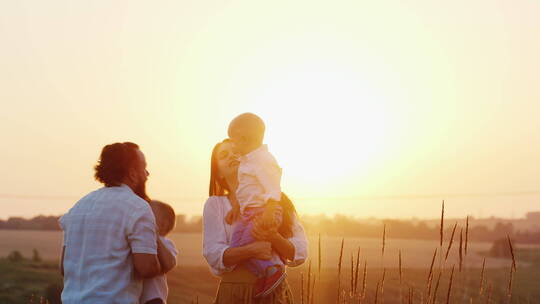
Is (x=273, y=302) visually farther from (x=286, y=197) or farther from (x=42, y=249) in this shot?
(x=42, y=249)

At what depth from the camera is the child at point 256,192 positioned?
14.3ft

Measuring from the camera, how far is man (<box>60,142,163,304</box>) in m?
4.20

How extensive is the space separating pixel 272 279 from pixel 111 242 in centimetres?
87

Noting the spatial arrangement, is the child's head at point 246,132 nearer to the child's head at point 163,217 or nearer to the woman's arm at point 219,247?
the woman's arm at point 219,247

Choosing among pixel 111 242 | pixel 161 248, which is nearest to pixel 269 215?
pixel 161 248

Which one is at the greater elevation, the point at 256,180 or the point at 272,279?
the point at 256,180

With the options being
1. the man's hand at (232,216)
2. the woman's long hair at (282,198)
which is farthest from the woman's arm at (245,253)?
the woman's long hair at (282,198)

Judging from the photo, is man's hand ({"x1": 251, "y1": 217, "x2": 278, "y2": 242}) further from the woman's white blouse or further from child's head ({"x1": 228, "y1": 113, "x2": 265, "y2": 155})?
child's head ({"x1": 228, "y1": 113, "x2": 265, "y2": 155})

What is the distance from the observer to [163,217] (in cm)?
454

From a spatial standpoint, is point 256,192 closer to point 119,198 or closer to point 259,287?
point 259,287

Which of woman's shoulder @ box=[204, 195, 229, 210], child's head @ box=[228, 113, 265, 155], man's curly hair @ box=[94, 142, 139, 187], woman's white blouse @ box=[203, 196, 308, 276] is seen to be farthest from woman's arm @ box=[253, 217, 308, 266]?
man's curly hair @ box=[94, 142, 139, 187]

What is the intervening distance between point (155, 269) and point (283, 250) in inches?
28.5

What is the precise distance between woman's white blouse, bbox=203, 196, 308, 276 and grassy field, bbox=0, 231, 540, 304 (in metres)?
0.49

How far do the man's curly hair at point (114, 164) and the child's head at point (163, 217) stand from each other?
1.01 feet
